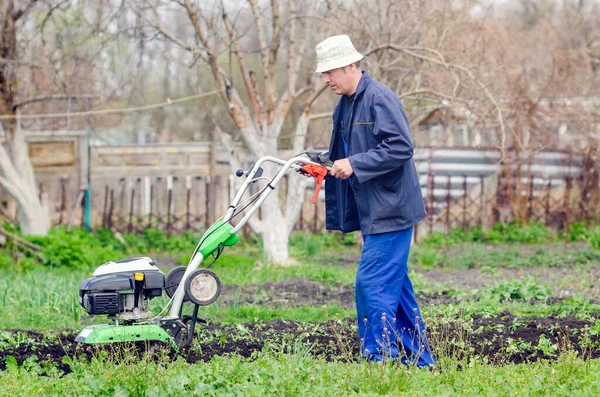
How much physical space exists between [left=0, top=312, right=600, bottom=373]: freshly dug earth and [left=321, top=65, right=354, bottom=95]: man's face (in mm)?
1554

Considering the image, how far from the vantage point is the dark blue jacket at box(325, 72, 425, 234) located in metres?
5.14

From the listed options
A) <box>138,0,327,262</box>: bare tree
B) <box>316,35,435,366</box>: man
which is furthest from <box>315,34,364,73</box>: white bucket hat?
<box>138,0,327,262</box>: bare tree

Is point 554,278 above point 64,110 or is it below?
below

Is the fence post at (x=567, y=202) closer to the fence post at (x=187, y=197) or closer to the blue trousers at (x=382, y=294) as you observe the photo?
the fence post at (x=187, y=197)

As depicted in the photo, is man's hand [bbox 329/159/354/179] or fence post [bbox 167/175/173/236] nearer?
man's hand [bbox 329/159/354/179]

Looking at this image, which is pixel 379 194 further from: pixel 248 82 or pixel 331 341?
pixel 248 82

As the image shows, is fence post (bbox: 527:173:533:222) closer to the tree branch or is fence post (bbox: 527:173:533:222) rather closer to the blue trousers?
the tree branch

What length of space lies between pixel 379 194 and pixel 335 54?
900 mm

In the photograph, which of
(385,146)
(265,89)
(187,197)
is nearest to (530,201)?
(187,197)

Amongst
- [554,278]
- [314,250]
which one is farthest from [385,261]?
[314,250]

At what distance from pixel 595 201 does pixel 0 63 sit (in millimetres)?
10490

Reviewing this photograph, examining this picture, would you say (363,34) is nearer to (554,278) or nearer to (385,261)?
(554,278)

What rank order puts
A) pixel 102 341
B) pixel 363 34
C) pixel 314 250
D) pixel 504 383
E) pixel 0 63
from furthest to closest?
pixel 314 250
pixel 0 63
pixel 363 34
pixel 102 341
pixel 504 383

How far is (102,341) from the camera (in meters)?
5.23
